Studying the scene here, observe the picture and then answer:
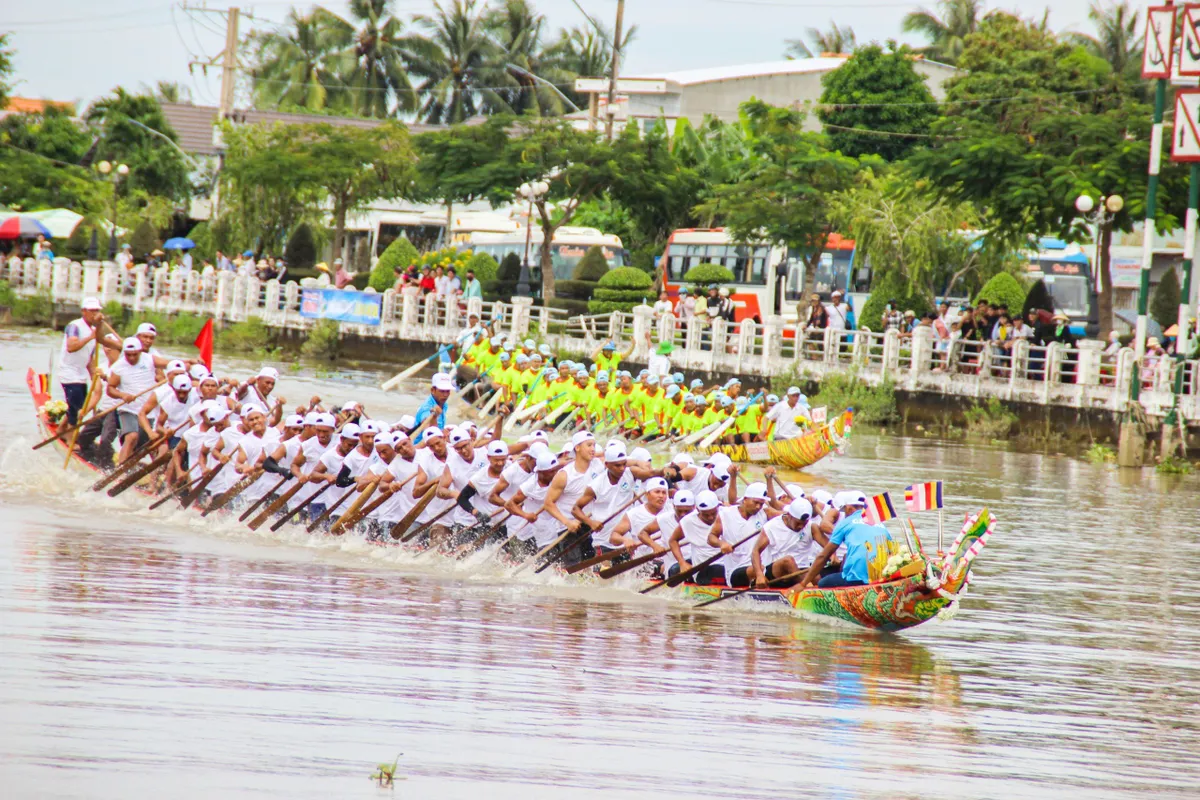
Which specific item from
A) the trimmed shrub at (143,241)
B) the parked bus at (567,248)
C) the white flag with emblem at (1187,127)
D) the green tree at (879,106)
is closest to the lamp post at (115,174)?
the trimmed shrub at (143,241)

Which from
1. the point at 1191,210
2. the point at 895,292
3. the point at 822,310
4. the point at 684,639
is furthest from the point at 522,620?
the point at 895,292

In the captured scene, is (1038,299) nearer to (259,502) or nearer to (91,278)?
(259,502)

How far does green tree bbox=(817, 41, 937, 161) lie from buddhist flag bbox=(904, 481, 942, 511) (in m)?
35.2

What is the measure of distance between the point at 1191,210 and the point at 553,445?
34.7 feet

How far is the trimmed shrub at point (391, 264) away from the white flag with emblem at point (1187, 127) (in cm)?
2446

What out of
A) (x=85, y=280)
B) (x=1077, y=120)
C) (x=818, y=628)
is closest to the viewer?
(x=818, y=628)

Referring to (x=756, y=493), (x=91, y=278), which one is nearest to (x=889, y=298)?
(x=756, y=493)

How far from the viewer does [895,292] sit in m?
34.2

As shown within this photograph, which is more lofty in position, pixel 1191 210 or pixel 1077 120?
pixel 1077 120

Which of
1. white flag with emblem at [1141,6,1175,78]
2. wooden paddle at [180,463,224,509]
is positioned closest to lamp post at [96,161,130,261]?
white flag with emblem at [1141,6,1175,78]

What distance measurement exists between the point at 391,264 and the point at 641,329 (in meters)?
13.5

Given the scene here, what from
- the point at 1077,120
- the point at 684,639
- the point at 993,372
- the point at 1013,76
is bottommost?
the point at 684,639

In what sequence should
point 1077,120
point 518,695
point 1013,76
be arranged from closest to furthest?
1. point 518,695
2. point 1077,120
3. point 1013,76

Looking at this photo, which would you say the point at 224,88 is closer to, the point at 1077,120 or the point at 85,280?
the point at 85,280
